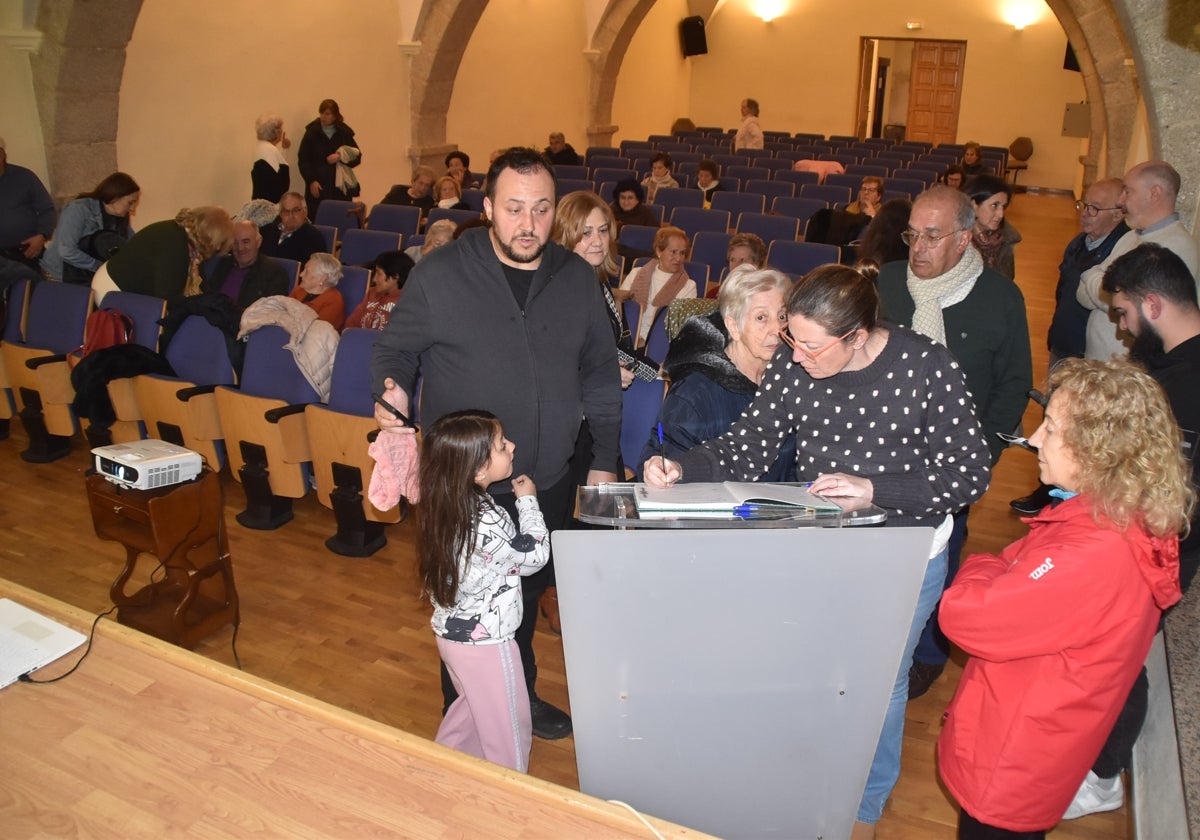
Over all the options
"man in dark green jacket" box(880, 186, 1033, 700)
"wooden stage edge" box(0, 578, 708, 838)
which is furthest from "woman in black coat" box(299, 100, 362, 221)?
"wooden stage edge" box(0, 578, 708, 838)

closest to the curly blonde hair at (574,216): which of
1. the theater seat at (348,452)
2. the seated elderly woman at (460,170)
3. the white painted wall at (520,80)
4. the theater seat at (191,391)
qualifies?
the theater seat at (348,452)

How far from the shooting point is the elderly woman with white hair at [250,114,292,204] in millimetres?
8234

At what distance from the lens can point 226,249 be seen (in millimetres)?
4867

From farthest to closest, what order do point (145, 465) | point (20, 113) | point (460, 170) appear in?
point (460, 170) < point (20, 113) < point (145, 465)

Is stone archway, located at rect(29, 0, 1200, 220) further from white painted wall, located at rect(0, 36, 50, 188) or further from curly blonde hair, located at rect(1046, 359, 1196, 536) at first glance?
curly blonde hair, located at rect(1046, 359, 1196, 536)

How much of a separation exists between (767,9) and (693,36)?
1.53 metres

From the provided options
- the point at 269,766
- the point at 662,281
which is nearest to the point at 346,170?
the point at 662,281

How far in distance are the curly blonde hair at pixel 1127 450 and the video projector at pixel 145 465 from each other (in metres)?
2.59

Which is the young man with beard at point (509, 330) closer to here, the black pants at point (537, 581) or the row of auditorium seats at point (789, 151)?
the black pants at point (537, 581)

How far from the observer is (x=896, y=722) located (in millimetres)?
2148

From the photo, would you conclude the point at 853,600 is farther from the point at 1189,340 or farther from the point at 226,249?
the point at 226,249

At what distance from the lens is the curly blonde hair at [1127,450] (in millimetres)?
1544

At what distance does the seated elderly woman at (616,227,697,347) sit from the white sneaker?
303cm

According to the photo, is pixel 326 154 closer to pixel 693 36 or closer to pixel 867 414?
pixel 867 414
